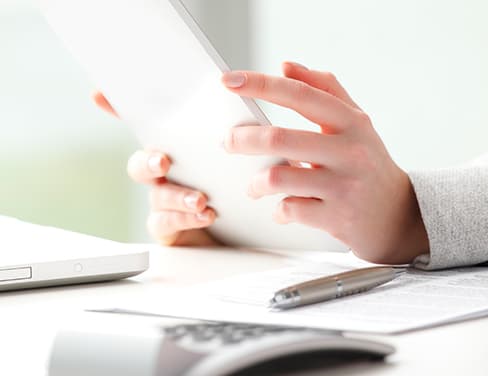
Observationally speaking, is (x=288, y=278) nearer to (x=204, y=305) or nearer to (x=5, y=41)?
(x=204, y=305)

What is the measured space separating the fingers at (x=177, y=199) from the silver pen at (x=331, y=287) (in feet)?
1.07

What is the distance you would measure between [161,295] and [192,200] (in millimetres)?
312

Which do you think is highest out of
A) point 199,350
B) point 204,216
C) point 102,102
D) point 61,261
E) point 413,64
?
point 413,64

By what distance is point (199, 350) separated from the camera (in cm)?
39

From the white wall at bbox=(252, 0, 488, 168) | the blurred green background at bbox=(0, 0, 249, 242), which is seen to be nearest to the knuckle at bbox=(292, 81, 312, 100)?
the white wall at bbox=(252, 0, 488, 168)

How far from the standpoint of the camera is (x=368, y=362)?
458mm

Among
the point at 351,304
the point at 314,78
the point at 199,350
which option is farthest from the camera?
the point at 314,78

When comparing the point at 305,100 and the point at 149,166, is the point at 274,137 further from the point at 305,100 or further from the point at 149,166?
the point at 149,166

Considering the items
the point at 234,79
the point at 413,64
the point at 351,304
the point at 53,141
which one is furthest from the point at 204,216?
the point at 53,141

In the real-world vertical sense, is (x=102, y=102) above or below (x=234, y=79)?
above

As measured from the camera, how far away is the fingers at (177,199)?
0.98 m

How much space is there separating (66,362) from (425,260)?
0.46 meters

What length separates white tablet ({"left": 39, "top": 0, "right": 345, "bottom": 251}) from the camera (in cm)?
73

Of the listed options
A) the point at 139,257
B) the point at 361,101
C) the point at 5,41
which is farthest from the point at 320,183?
the point at 5,41
